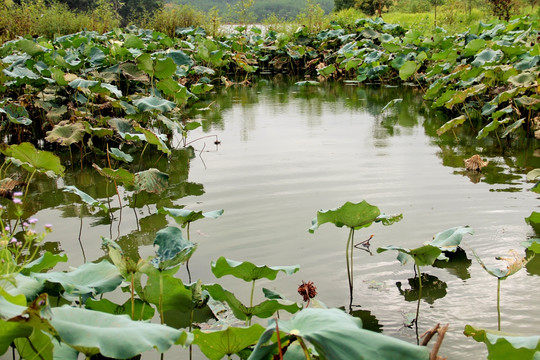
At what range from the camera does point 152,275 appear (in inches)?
67.4

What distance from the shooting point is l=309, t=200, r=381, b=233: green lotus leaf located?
2.06 meters

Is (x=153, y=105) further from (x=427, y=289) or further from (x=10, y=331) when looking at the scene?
(x=10, y=331)

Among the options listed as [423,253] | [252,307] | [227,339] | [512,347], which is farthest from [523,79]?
[227,339]

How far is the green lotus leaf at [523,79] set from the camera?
444 centimetres

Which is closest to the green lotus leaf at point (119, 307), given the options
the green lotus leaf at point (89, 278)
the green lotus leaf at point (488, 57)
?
the green lotus leaf at point (89, 278)

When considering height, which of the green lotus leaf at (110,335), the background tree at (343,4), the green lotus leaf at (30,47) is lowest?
the green lotus leaf at (110,335)

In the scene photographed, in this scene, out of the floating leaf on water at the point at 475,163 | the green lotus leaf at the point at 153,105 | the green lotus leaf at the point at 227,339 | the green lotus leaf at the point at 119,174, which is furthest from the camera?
the floating leaf on water at the point at 475,163

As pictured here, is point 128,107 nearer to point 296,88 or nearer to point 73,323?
point 73,323

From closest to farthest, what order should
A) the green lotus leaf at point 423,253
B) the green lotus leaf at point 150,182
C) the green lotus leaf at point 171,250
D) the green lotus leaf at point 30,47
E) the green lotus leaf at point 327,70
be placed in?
1. the green lotus leaf at point 171,250
2. the green lotus leaf at point 423,253
3. the green lotus leaf at point 150,182
4. the green lotus leaf at point 30,47
5. the green lotus leaf at point 327,70

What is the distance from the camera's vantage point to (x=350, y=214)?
211cm

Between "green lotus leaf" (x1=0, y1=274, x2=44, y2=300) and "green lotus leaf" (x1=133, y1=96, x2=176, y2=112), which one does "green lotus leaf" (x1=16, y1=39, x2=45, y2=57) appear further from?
"green lotus leaf" (x1=0, y1=274, x2=44, y2=300)

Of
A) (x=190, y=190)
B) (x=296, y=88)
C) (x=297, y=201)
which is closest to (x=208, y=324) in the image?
(x=297, y=201)

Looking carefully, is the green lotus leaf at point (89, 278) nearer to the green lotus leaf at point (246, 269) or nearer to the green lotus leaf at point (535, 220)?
the green lotus leaf at point (246, 269)

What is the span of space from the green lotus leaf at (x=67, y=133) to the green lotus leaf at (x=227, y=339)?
107 inches
